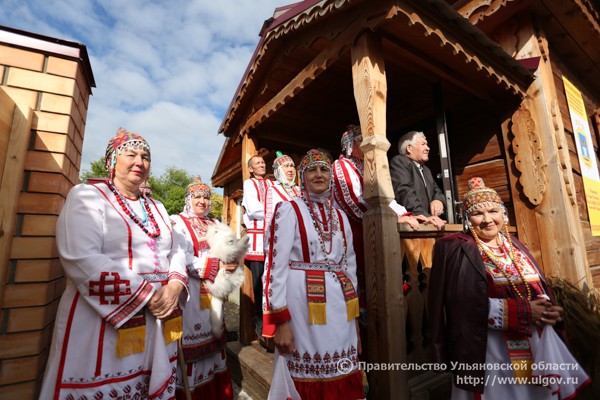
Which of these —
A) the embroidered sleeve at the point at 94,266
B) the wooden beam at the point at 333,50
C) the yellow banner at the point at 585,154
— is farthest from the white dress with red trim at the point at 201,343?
the yellow banner at the point at 585,154

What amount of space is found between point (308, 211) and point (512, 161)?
10.8ft

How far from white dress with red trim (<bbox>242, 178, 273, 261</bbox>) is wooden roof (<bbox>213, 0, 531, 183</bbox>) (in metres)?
1.19

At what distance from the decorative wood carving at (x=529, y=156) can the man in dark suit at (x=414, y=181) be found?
117cm

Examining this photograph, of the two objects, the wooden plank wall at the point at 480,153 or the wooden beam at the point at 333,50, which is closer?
the wooden beam at the point at 333,50

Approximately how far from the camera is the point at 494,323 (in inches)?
74.7

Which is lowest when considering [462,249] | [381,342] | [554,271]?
[381,342]

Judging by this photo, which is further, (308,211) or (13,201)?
(308,211)

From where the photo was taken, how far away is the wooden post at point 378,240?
239 cm

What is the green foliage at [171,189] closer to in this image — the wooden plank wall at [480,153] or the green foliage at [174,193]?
the green foliage at [174,193]

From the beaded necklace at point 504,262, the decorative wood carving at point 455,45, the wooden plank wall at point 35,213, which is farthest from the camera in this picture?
the decorative wood carving at point 455,45

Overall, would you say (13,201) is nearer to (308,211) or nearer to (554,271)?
Answer: (308,211)

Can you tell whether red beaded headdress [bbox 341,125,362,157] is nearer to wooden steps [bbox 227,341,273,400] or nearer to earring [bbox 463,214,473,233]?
earring [bbox 463,214,473,233]

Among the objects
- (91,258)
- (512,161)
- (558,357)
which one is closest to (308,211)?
(91,258)

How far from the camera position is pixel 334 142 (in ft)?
19.4
